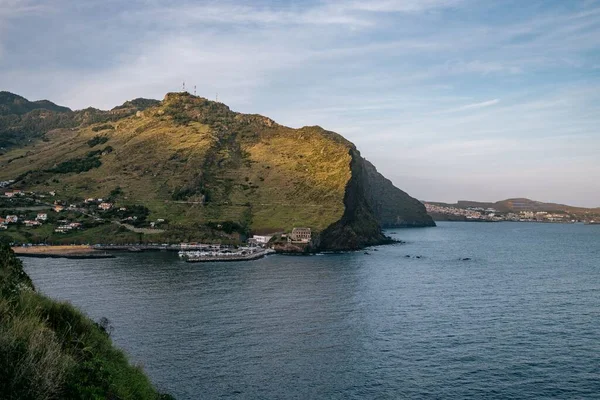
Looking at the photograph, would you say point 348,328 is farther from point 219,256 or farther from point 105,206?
point 105,206

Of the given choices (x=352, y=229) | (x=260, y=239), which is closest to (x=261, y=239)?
(x=260, y=239)

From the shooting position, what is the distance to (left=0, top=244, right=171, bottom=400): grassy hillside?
45.0ft

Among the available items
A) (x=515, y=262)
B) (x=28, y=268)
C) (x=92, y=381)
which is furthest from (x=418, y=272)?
(x=92, y=381)

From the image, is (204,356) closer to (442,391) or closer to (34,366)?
(442,391)

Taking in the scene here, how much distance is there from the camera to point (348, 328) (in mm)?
59875

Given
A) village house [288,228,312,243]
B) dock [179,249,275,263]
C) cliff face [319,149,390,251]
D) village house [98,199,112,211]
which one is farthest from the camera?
village house [98,199,112,211]

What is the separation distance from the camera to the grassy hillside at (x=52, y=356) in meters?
13.7

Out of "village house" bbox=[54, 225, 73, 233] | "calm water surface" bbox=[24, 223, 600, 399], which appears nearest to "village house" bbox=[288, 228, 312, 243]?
"calm water surface" bbox=[24, 223, 600, 399]

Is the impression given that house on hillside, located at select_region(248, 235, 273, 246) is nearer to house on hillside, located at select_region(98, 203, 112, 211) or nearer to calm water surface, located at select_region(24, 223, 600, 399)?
calm water surface, located at select_region(24, 223, 600, 399)

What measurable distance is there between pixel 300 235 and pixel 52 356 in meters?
140

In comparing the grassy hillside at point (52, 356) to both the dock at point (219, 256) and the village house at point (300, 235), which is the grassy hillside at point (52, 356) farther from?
the village house at point (300, 235)

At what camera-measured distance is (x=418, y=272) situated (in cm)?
11119

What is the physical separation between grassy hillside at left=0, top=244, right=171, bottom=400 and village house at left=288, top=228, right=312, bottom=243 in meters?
127

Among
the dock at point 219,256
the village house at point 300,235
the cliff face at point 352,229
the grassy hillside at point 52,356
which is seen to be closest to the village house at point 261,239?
the village house at point 300,235
